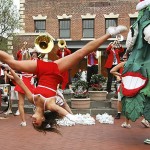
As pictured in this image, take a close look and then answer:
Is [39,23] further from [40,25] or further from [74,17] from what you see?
[74,17]

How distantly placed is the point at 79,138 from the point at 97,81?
5.14 metres

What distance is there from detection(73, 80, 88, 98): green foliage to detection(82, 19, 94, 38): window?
15.5 metres

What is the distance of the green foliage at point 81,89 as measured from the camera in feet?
41.0

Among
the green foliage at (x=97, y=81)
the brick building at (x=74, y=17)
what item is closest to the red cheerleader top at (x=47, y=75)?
the green foliage at (x=97, y=81)

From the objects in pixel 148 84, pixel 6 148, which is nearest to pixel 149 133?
pixel 148 84

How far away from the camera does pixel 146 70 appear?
7336 mm

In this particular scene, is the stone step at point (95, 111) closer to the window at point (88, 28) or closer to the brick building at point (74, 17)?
the brick building at point (74, 17)

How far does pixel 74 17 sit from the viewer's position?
91.5ft

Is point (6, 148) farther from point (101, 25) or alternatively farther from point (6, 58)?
point (101, 25)

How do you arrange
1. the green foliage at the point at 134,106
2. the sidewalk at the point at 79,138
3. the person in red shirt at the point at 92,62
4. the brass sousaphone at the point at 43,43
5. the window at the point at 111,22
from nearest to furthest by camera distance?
the brass sousaphone at the point at 43,43 < the green foliage at the point at 134,106 < the sidewalk at the point at 79,138 < the person in red shirt at the point at 92,62 < the window at the point at 111,22

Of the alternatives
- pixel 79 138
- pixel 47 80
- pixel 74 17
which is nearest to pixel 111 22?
pixel 74 17

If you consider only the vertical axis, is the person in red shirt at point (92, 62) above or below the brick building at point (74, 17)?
below

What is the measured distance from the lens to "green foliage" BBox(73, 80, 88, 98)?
12.5 metres

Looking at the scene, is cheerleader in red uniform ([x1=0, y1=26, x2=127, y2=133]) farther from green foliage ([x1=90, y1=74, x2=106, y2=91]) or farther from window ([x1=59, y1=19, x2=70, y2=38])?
window ([x1=59, y1=19, x2=70, y2=38])
